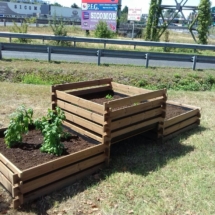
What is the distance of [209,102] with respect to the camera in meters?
9.91

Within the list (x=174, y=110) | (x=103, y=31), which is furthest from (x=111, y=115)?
(x=103, y=31)

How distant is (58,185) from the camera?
458cm

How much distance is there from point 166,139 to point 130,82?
555cm

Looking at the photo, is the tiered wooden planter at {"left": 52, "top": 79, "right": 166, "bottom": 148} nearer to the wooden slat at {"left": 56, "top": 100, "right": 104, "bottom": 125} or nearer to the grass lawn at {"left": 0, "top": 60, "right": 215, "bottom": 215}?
the wooden slat at {"left": 56, "top": 100, "right": 104, "bottom": 125}

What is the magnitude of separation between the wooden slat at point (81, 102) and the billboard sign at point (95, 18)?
2577cm

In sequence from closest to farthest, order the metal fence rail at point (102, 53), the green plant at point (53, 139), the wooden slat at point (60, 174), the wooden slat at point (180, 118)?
the wooden slat at point (60, 174) → the green plant at point (53, 139) → the wooden slat at point (180, 118) → the metal fence rail at point (102, 53)

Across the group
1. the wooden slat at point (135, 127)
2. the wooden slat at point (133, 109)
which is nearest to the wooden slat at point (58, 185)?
the wooden slat at point (135, 127)

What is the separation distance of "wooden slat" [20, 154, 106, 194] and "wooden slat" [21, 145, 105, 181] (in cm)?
8

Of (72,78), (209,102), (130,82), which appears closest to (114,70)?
(130,82)

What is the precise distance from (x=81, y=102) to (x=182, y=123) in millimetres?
2790

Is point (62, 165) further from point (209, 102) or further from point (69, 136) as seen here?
point (209, 102)

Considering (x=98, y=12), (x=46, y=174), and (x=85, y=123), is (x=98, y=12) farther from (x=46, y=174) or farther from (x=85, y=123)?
(x=46, y=174)

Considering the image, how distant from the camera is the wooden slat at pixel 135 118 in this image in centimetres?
534

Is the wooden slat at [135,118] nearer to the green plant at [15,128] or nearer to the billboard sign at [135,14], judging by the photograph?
the green plant at [15,128]
